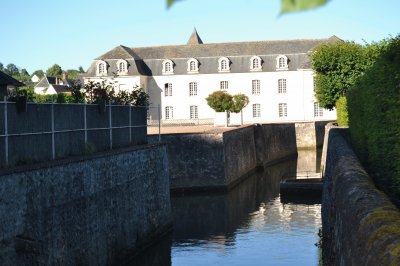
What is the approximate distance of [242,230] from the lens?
20.9 metres

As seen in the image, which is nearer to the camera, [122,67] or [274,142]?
[274,142]

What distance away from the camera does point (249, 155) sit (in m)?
38.7

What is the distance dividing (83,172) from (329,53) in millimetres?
29946

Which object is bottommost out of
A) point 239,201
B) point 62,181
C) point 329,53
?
point 239,201

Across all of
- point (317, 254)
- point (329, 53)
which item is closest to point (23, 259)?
point (317, 254)

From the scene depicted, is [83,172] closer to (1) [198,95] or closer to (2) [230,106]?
(2) [230,106]

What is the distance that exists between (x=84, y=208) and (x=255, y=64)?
50465 millimetres

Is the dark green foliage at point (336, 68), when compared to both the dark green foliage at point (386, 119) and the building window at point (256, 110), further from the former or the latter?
the dark green foliage at point (386, 119)

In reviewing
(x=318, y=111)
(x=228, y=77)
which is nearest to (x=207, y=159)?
(x=318, y=111)

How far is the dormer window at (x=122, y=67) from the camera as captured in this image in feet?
201

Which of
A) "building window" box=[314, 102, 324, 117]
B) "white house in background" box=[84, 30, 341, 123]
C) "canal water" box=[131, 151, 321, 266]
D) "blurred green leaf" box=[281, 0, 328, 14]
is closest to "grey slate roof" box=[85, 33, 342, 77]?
"white house in background" box=[84, 30, 341, 123]

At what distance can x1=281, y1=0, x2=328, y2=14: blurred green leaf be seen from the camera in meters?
1.28

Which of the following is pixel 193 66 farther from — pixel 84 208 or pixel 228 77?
pixel 84 208

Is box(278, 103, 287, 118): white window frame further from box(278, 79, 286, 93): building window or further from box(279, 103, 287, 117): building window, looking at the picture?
box(278, 79, 286, 93): building window
